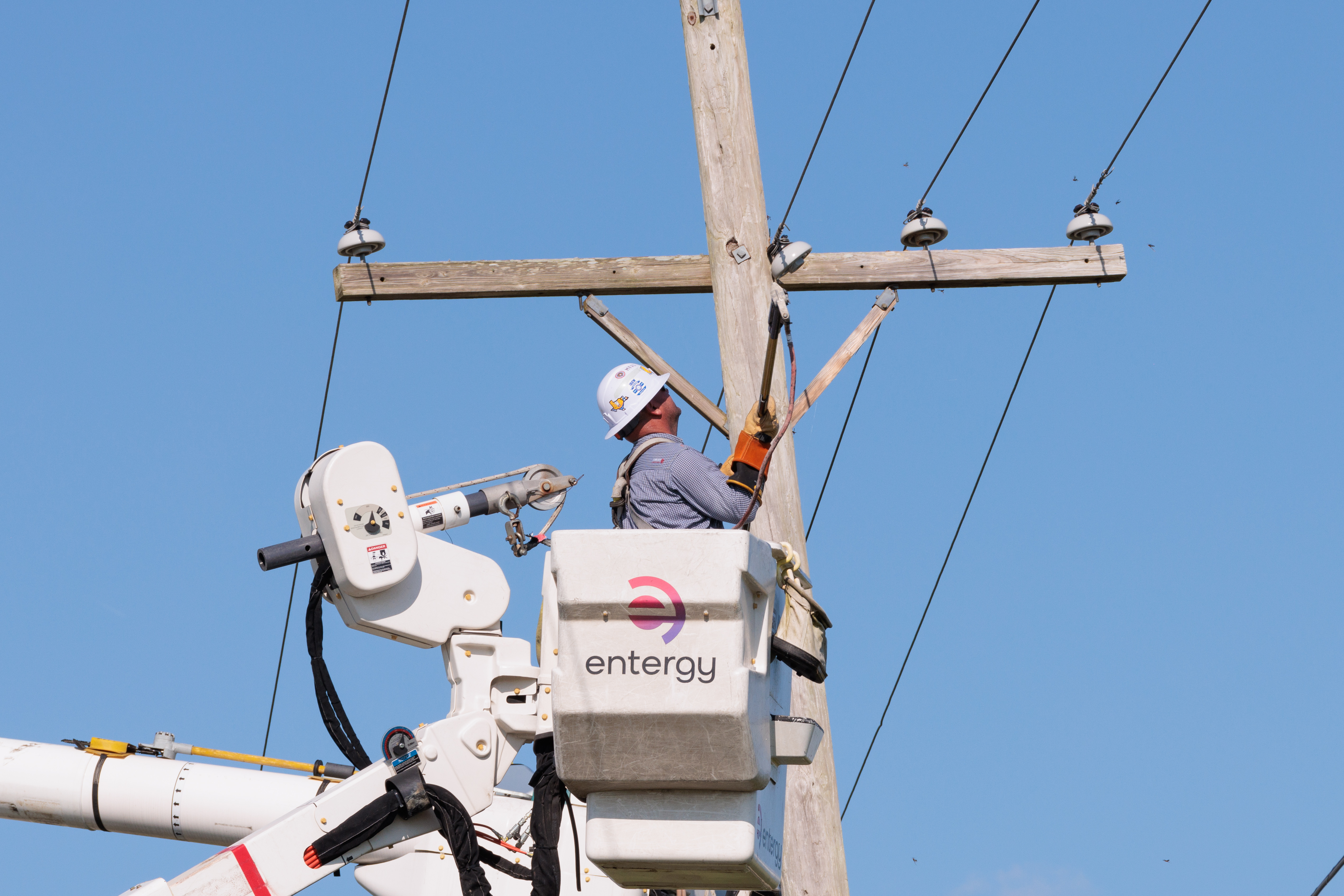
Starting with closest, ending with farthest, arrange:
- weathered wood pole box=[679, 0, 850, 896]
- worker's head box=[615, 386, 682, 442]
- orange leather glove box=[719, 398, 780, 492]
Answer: orange leather glove box=[719, 398, 780, 492] < worker's head box=[615, 386, 682, 442] < weathered wood pole box=[679, 0, 850, 896]

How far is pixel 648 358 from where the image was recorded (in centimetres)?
816

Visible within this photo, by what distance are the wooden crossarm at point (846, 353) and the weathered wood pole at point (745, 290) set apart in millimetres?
148

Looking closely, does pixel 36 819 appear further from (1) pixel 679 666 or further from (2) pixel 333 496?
(1) pixel 679 666

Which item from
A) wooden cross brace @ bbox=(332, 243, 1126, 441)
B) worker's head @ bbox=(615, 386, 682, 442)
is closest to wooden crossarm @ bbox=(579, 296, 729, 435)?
wooden cross brace @ bbox=(332, 243, 1126, 441)

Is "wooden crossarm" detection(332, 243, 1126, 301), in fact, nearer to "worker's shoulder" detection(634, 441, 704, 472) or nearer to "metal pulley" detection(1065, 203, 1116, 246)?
"metal pulley" detection(1065, 203, 1116, 246)

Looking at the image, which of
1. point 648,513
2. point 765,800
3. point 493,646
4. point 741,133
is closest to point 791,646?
point 765,800

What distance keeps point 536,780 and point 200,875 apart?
1.25 meters

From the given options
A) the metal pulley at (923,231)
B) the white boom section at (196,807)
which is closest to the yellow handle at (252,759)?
the white boom section at (196,807)

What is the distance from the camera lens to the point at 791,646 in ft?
17.6

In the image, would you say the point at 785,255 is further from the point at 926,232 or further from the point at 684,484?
the point at 684,484

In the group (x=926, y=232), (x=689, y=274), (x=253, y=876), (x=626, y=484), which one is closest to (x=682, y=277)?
(x=689, y=274)

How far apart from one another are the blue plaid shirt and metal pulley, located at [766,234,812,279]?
6.19 ft

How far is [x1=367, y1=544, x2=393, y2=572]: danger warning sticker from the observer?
22.1 feet

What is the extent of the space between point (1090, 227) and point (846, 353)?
1.46 m
